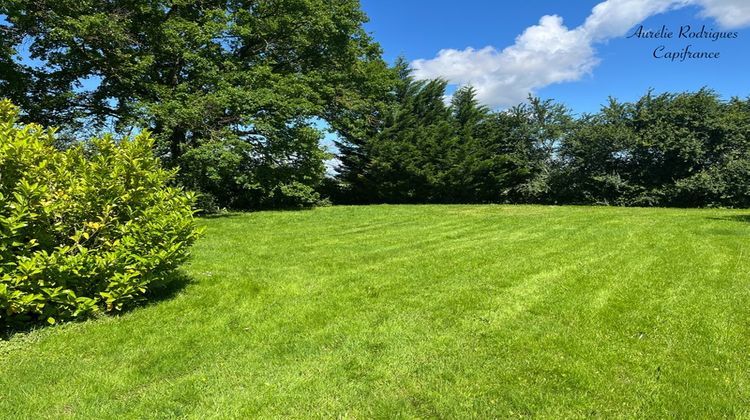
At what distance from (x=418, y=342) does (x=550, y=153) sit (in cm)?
2024

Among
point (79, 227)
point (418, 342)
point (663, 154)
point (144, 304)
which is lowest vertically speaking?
point (418, 342)

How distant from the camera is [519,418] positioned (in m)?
2.88

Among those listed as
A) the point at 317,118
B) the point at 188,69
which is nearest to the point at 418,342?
the point at 188,69

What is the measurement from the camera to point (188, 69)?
13938mm

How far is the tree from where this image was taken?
1209 cm

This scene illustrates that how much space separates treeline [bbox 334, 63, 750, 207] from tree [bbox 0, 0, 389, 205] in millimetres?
5586

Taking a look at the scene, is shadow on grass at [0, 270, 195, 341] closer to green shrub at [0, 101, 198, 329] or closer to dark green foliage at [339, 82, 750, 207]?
green shrub at [0, 101, 198, 329]

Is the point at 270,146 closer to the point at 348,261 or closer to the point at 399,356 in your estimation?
the point at 348,261

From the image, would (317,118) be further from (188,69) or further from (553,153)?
(553,153)

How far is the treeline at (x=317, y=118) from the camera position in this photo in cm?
1268

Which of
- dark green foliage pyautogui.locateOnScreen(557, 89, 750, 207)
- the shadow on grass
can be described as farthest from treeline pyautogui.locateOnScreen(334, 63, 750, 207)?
the shadow on grass

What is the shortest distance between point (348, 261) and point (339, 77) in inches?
452

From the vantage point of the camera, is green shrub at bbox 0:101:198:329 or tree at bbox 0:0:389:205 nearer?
green shrub at bbox 0:101:198:329

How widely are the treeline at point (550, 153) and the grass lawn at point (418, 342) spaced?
13.5 m
